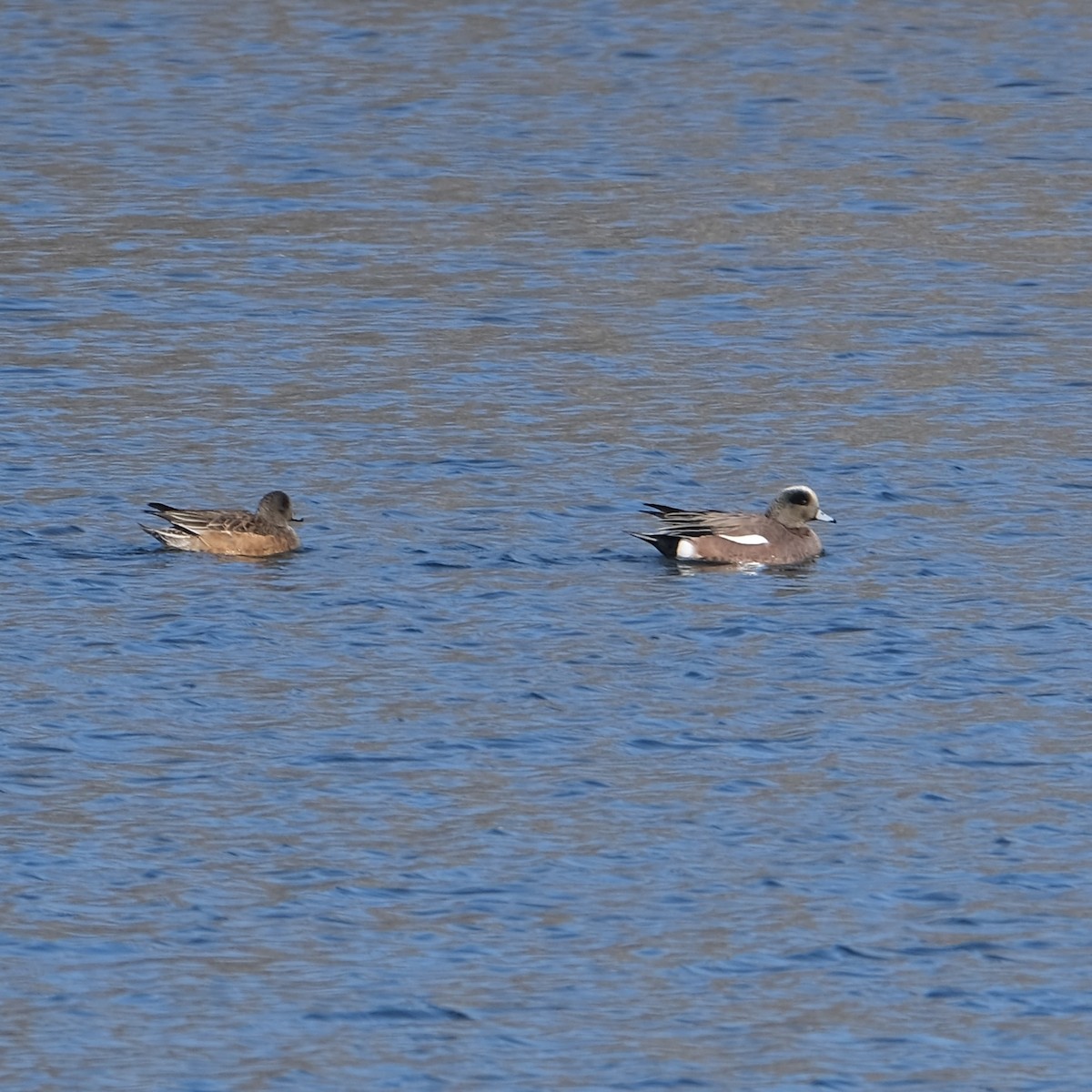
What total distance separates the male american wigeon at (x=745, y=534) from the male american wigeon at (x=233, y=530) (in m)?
2.25

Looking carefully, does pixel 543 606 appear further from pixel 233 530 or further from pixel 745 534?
pixel 233 530

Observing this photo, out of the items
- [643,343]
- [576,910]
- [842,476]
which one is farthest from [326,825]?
[643,343]

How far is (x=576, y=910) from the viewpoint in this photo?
35.5 ft

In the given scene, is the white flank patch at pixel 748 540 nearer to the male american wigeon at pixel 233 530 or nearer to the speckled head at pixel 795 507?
the speckled head at pixel 795 507

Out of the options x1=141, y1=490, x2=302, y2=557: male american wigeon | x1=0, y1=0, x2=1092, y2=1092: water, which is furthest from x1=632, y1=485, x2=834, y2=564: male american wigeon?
x1=141, y1=490, x2=302, y2=557: male american wigeon

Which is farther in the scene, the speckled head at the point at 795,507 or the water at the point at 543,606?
the speckled head at the point at 795,507

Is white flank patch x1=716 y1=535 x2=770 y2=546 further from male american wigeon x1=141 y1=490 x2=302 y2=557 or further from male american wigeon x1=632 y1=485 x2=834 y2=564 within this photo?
male american wigeon x1=141 y1=490 x2=302 y2=557

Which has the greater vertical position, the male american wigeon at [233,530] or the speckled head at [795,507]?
the speckled head at [795,507]

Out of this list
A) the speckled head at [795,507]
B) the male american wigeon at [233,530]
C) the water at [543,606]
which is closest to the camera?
the water at [543,606]

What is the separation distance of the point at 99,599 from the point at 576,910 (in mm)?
5325

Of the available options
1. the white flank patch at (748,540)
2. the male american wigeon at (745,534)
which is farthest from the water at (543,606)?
the white flank patch at (748,540)

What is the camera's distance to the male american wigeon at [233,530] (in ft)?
52.6

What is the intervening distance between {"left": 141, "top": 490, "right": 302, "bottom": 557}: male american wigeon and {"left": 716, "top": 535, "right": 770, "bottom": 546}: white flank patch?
276 centimetres

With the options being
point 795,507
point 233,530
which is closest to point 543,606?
point 795,507
